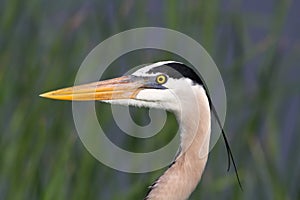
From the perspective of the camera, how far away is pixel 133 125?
210 centimetres

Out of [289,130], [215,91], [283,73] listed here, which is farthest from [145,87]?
[289,130]

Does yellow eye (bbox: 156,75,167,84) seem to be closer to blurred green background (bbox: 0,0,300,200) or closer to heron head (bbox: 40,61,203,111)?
heron head (bbox: 40,61,203,111)

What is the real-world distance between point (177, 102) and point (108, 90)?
0.12 meters

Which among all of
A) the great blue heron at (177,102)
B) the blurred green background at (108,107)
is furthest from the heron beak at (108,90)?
the blurred green background at (108,107)

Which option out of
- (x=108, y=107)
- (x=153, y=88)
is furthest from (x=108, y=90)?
(x=108, y=107)

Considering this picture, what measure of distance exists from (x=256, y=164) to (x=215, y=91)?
29cm

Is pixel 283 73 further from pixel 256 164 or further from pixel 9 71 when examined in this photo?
pixel 9 71

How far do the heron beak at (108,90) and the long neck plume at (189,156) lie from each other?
9 cm

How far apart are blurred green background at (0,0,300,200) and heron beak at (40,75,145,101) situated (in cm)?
38

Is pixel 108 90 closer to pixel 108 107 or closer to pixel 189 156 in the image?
pixel 189 156

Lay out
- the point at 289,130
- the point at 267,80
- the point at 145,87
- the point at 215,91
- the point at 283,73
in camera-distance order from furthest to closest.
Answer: the point at 289,130
the point at 283,73
the point at 267,80
the point at 215,91
the point at 145,87

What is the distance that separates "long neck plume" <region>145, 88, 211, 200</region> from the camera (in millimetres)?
1583

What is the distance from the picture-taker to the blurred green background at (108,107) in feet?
6.93

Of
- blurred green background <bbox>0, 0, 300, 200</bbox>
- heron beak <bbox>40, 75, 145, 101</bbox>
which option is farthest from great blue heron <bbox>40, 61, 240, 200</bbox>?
blurred green background <bbox>0, 0, 300, 200</bbox>
